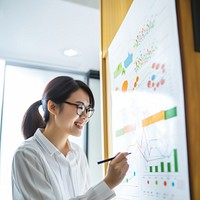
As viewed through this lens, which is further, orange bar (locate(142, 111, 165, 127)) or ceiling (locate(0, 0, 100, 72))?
ceiling (locate(0, 0, 100, 72))

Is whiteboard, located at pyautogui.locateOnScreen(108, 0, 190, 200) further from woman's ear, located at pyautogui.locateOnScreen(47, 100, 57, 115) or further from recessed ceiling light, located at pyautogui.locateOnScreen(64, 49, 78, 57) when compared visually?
recessed ceiling light, located at pyautogui.locateOnScreen(64, 49, 78, 57)

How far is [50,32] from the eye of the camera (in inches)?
87.8

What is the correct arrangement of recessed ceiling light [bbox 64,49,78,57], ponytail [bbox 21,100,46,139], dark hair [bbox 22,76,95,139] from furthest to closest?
recessed ceiling light [bbox 64,49,78,57], ponytail [bbox 21,100,46,139], dark hair [bbox 22,76,95,139]

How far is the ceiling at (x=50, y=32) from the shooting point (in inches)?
75.6

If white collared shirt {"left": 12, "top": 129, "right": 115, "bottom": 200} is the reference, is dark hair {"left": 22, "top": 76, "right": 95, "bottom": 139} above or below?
above

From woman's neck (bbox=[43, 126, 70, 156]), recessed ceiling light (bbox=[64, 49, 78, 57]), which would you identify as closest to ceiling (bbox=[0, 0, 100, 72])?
recessed ceiling light (bbox=[64, 49, 78, 57])

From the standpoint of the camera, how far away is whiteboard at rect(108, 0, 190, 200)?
689mm

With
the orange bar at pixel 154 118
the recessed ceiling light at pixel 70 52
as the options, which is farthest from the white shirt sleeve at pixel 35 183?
A: the recessed ceiling light at pixel 70 52

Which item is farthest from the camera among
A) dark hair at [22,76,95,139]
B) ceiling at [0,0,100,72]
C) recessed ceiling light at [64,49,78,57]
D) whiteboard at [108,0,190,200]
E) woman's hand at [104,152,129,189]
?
recessed ceiling light at [64,49,78,57]

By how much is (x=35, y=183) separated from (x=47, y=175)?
7 centimetres

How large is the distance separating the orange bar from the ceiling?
1.29 meters

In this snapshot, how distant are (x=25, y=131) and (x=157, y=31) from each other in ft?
2.76

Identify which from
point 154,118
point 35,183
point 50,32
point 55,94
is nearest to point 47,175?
point 35,183

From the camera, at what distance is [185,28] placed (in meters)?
0.68
